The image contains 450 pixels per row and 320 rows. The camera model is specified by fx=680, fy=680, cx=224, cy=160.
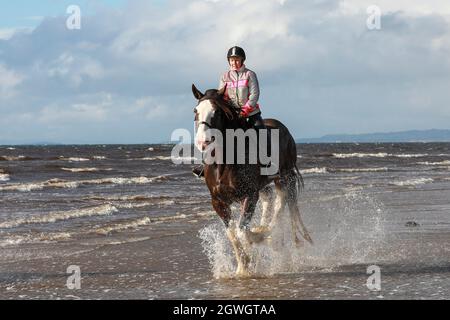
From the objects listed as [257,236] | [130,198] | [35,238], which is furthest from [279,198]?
[130,198]

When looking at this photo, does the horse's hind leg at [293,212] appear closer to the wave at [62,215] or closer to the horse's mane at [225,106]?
the horse's mane at [225,106]

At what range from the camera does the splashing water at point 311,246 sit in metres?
9.51

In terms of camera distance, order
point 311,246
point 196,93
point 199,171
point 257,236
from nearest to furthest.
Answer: point 196,93, point 257,236, point 199,171, point 311,246

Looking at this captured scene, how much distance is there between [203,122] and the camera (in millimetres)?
8492

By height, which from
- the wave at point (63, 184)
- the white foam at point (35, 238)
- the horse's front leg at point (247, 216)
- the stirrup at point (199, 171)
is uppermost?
the stirrup at point (199, 171)

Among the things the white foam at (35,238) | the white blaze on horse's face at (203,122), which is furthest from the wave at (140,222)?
the white blaze on horse's face at (203,122)

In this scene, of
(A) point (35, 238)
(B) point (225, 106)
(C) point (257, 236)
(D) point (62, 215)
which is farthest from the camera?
(D) point (62, 215)

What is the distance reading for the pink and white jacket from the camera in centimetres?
958

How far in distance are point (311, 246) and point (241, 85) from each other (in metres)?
3.42

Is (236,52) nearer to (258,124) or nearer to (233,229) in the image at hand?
(258,124)

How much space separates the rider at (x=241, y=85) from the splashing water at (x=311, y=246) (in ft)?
4.71

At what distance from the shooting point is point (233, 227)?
913cm
